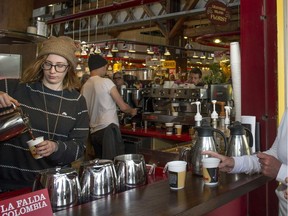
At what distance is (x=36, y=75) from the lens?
2375 mm

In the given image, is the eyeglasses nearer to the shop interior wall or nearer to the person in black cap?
the shop interior wall

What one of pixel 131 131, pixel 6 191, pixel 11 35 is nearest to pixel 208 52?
pixel 131 131

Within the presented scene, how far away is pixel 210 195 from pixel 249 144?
797 millimetres

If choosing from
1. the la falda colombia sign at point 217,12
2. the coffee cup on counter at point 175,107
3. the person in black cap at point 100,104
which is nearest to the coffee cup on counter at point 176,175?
the person in black cap at point 100,104

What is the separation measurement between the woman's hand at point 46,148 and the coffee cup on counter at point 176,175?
0.71m

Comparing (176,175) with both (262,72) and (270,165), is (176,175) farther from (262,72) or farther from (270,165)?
(262,72)

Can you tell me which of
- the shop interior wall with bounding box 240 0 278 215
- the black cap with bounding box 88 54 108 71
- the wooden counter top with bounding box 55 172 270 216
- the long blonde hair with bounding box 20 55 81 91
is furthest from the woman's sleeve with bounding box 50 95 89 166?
the black cap with bounding box 88 54 108 71

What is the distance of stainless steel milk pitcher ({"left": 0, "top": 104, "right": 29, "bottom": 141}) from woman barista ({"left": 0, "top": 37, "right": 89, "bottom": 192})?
0.45ft

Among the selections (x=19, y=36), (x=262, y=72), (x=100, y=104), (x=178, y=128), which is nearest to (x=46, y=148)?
(x=262, y=72)

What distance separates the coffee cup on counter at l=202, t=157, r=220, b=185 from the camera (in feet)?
5.74

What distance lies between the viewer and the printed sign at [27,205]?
1191mm

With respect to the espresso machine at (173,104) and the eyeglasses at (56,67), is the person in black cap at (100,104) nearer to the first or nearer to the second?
the espresso machine at (173,104)

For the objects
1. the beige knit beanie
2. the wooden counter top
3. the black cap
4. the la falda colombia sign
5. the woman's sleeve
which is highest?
the la falda colombia sign

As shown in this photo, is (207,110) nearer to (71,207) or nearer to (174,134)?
(174,134)
